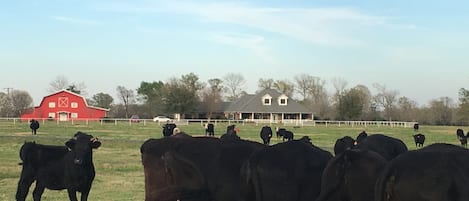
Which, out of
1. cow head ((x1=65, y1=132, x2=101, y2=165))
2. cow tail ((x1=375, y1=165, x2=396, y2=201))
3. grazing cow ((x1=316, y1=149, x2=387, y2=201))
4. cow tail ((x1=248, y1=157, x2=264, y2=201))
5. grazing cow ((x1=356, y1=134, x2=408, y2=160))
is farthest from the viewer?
cow head ((x1=65, y1=132, x2=101, y2=165))

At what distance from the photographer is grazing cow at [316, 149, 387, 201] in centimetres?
583

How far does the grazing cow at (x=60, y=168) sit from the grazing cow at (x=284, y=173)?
21.7 feet

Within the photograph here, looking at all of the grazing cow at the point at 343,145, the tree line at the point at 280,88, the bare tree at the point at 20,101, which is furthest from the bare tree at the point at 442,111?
the grazing cow at the point at 343,145

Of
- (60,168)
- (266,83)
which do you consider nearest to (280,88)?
(266,83)

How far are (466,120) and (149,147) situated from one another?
9001 centimetres

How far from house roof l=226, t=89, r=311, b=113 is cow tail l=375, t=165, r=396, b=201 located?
99950 mm

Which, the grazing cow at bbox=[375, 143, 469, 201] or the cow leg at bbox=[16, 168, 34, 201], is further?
the cow leg at bbox=[16, 168, 34, 201]

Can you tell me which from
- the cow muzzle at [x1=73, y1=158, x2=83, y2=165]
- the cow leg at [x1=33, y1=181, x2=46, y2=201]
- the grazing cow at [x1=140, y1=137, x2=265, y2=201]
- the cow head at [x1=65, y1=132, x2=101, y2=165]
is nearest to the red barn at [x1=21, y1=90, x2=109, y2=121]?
the cow leg at [x1=33, y1=181, x2=46, y2=201]

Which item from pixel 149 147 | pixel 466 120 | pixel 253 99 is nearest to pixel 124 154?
pixel 149 147

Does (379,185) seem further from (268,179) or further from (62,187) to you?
(62,187)

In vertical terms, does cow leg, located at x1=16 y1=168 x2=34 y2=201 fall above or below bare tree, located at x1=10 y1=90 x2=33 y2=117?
below

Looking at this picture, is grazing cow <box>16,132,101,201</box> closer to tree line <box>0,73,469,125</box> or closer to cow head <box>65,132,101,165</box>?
cow head <box>65,132,101,165</box>

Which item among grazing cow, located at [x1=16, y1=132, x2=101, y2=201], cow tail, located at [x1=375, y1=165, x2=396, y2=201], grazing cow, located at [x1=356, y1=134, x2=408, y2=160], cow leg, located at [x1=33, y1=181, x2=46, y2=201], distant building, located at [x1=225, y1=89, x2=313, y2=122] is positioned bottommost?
cow leg, located at [x1=33, y1=181, x2=46, y2=201]

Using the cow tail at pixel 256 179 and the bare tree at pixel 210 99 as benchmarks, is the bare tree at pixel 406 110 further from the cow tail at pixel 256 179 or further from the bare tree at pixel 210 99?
the cow tail at pixel 256 179
